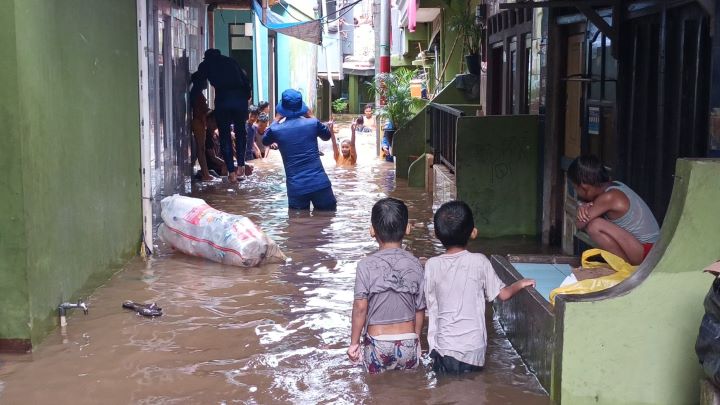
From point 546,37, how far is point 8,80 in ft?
18.0

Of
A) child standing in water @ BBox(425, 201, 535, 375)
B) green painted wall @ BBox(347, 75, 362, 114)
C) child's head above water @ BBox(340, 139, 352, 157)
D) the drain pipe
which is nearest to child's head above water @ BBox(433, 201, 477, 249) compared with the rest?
child standing in water @ BBox(425, 201, 535, 375)

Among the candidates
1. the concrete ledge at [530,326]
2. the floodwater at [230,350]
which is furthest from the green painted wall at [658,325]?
the floodwater at [230,350]

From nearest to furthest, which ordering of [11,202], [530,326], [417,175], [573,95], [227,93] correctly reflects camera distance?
[530,326] < [11,202] < [573,95] < [227,93] < [417,175]

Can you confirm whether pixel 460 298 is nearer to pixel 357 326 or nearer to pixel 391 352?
pixel 391 352

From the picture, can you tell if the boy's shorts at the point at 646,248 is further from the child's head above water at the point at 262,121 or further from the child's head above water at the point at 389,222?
the child's head above water at the point at 262,121

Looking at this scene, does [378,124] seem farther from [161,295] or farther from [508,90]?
[161,295]

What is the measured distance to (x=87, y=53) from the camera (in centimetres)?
671

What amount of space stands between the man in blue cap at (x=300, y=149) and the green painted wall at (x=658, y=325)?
702 cm

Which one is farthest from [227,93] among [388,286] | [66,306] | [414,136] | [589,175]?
[388,286]

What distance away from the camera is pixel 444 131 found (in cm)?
1220

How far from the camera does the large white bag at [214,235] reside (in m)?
7.87

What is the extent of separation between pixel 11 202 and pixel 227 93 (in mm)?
8938

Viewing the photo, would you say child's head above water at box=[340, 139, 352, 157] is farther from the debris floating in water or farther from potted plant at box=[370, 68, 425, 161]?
the debris floating in water

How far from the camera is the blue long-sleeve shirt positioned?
11.0m
